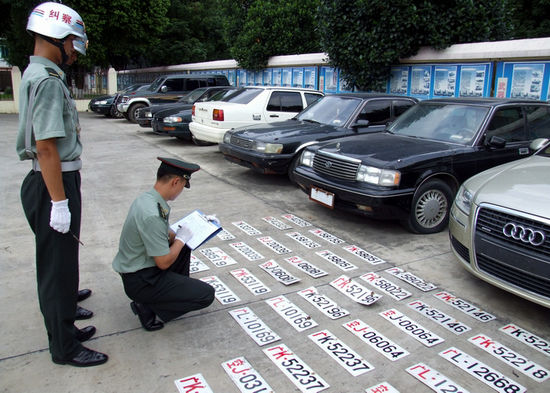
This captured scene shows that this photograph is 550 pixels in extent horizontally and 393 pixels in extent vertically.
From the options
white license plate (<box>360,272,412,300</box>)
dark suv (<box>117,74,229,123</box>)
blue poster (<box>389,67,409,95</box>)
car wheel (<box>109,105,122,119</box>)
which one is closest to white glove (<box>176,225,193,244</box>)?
white license plate (<box>360,272,412,300</box>)

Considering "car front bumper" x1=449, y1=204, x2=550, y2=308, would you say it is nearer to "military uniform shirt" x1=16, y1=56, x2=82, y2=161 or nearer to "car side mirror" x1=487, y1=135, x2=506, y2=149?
"car side mirror" x1=487, y1=135, x2=506, y2=149

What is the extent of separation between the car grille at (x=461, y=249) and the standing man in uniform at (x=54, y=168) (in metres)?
3.01

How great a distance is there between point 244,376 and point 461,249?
2.33 m

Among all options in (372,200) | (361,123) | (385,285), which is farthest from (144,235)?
(361,123)

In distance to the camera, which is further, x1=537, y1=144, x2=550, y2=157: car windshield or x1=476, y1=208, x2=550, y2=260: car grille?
x1=537, y1=144, x2=550, y2=157: car windshield

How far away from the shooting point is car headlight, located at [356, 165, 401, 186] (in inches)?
201

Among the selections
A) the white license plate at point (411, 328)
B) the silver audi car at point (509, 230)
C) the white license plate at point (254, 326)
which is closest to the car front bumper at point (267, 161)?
the silver audi car at point (509, 230)

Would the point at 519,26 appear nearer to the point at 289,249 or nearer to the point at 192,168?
the point at 289,249

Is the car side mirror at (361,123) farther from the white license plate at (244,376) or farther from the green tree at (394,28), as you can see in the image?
the white license plate at (244,376)

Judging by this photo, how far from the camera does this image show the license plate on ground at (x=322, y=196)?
5609 millimetres

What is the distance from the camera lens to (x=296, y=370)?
9.61 feet

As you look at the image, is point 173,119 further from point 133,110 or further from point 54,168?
point 54,168

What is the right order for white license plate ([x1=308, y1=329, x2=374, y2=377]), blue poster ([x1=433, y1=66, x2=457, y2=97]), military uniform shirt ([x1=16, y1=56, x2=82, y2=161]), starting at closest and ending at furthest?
military uniform shirt ([x1=16, y1=56, x2=82, y2=161]) < white license plate ([x1=308, y1=329, x2=374, y2=377]) < blue poster ([x1=433, y1=66, x2=457, y2=97])

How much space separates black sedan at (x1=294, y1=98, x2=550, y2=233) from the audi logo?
169 centimetres
